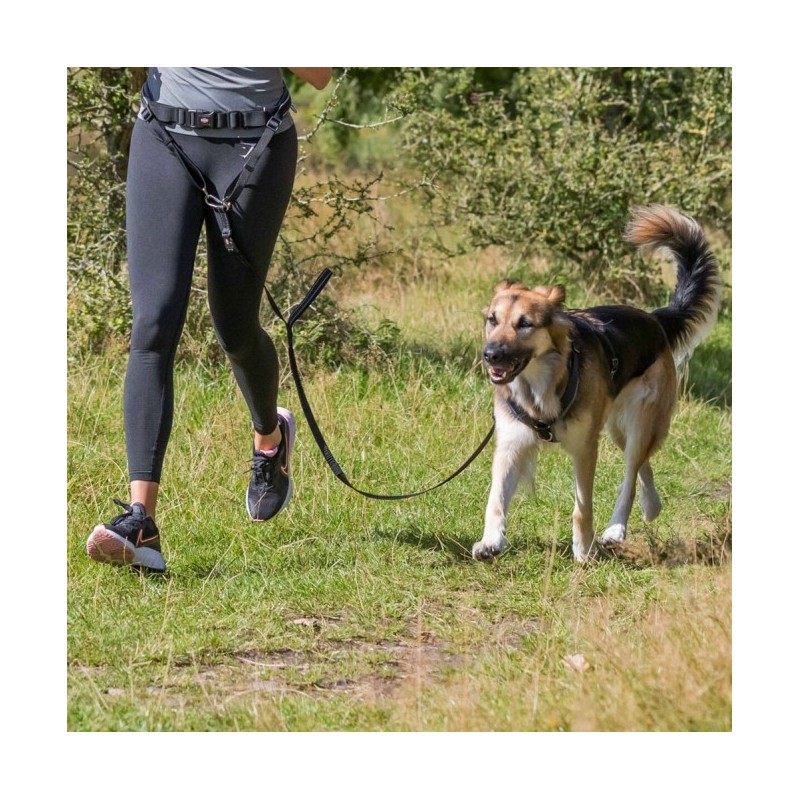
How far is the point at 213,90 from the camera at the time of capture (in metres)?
4.34

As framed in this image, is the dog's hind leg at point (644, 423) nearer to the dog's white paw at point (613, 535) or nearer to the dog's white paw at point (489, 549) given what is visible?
the dog's white paw at point (613, 535)

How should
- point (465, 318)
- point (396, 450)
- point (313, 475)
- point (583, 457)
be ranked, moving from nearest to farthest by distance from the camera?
point (583, 457) → point (313, 475) → point (396, 450) → point (465, 318)

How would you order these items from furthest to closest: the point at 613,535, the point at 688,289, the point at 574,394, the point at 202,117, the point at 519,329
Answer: the point at 688,289 < the point at 613,535 < the point at 574,394 < the point at 519,329 < the point at 202,117

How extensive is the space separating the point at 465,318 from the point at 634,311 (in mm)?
3382

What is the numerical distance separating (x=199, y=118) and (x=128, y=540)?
5.18 feet

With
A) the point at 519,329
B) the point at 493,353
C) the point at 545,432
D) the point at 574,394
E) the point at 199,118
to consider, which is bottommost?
the point at 545,432

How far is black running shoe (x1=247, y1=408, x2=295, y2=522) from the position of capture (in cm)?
506

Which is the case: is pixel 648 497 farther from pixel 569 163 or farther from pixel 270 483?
pixel 569 163

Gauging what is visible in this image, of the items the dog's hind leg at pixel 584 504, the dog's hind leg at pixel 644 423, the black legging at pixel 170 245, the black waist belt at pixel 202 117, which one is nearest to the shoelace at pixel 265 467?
the black legging at pixel 170 245

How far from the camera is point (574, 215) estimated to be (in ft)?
32.3

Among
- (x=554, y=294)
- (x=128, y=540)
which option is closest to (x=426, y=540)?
(x=554, y=294)

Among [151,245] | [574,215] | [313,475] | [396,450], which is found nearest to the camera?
[151,245]

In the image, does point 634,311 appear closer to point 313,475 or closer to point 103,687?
point 313,475

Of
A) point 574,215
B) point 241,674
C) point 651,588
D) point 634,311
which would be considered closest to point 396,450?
point 634,311
